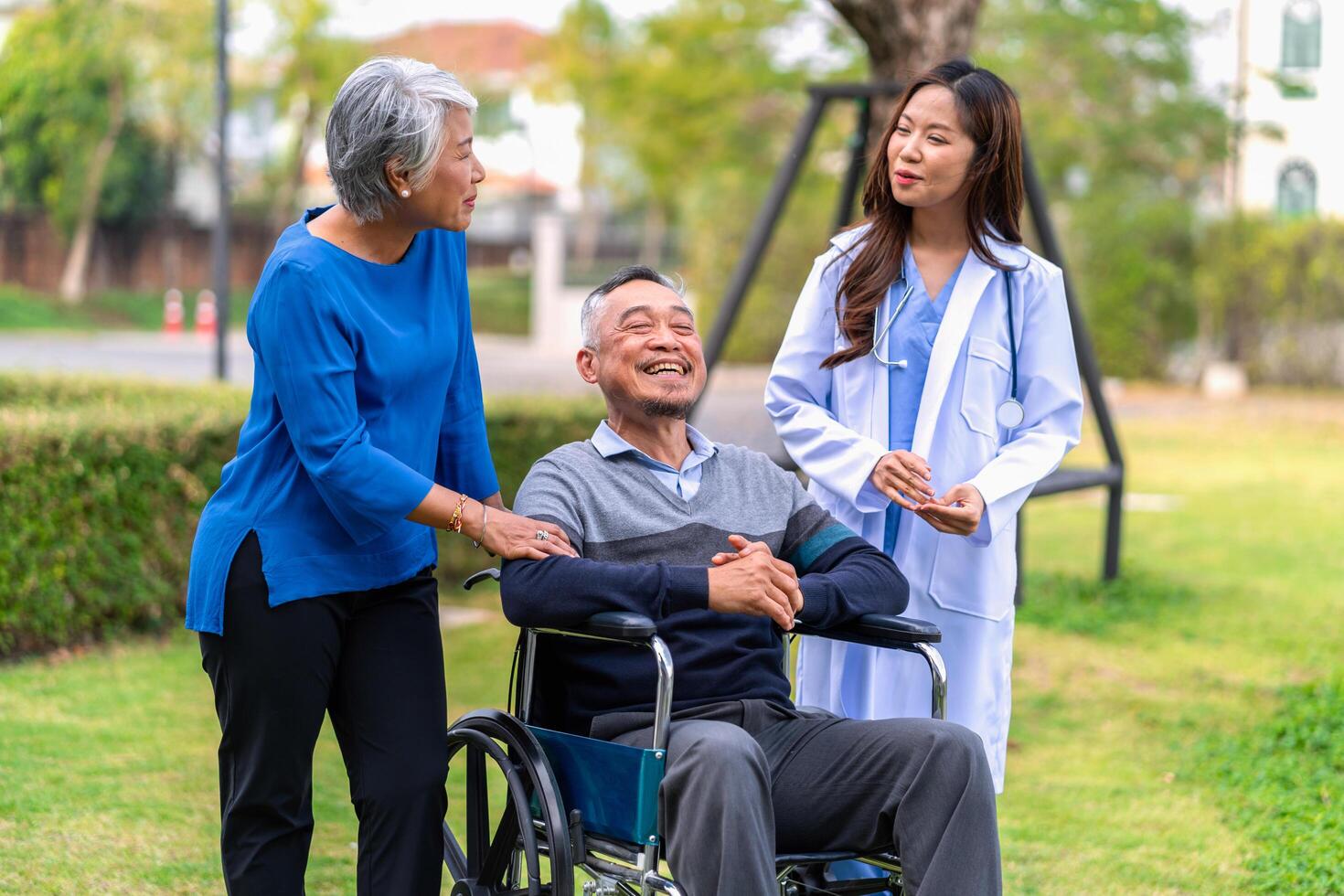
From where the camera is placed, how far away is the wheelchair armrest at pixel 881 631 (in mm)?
2787

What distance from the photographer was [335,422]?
96.1 inches

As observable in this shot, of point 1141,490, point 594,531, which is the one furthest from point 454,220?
point 1141,490

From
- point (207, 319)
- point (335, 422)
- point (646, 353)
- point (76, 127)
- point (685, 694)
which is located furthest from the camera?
point (76, 127)

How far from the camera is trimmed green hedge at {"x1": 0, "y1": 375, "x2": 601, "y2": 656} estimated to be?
5.42m

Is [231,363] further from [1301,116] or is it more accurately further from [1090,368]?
[1301,116]

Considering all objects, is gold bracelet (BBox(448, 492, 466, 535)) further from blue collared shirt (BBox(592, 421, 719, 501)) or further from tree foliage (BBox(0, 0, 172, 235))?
tree foliage (BBox(0, 0, 172, 235))

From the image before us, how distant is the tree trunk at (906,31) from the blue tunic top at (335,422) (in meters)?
4.15

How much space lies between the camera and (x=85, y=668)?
553 centimetres

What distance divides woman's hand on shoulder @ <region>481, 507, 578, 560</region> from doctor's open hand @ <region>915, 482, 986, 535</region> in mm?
698

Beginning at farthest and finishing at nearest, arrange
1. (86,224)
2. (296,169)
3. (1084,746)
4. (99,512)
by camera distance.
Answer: (296,169)
(86,224)
(99,512)
(1084,746)

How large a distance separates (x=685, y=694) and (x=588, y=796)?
0.25 meters

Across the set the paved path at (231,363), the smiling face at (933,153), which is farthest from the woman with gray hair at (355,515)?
the paved path at (231,363)

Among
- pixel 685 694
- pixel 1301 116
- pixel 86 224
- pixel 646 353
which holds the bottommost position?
pixel 685 694

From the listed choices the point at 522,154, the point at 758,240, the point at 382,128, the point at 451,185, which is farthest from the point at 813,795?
the point at 522,154
